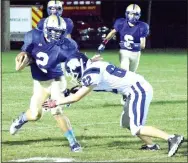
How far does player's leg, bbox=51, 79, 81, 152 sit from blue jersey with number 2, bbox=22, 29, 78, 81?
0.17m

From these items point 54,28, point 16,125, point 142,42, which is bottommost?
point 16,125

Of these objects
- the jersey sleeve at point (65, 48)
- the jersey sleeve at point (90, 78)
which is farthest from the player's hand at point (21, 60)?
the jersey sleeve at point (90, 78)

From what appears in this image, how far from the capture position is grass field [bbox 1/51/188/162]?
27.2 ft

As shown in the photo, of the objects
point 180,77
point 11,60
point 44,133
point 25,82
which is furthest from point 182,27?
point 44,133

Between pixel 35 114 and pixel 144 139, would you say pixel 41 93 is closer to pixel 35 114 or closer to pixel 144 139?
pixel 35 114

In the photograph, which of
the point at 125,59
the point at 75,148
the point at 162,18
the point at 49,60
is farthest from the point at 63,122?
the point at 162,18

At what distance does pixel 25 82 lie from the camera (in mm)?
16609

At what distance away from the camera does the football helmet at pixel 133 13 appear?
13.1 metres

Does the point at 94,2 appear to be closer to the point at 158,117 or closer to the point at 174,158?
the point at 158,117

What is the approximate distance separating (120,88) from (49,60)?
3.11 feet

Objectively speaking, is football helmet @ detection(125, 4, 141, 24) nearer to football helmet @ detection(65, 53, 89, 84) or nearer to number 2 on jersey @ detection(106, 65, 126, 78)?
number 2 on jersey @ detection(106, 65, 126, 78)

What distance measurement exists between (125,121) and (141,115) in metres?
0.22

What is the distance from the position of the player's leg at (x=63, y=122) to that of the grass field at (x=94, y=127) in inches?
4.2

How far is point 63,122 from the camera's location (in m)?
8.65
